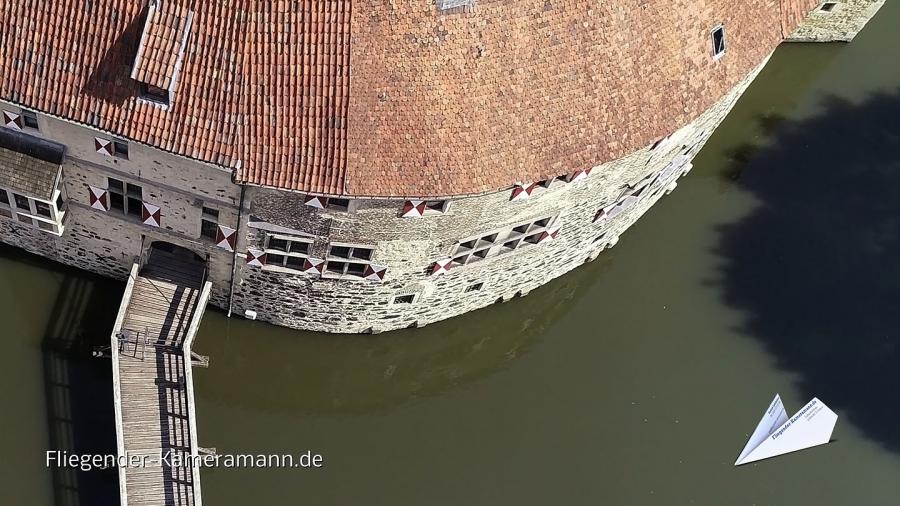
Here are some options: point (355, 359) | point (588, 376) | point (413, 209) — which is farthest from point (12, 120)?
point (588, 376)

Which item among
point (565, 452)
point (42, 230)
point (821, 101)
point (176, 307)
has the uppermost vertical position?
point (821, 101)

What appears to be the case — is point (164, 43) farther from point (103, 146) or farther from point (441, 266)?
point (441, 266)

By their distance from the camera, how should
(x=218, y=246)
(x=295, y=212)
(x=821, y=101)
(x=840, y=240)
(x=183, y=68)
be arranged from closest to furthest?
(x=183, y=68)
(x=295, y=212)
(x=218, y=246)
(x=840, y=240)
(x=821, y=101)

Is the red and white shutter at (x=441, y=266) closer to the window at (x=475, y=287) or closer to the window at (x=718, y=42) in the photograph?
the window at (x=475, y=287)

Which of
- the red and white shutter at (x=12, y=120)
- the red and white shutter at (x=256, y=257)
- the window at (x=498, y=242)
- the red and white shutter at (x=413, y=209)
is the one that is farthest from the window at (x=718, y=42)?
the red and white shutter at (x=12, y=120)

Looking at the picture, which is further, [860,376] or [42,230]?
[860,376]

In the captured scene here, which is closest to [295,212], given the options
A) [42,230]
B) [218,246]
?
[218,246]

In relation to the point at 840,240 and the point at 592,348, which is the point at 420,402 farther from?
the point at 840,240
